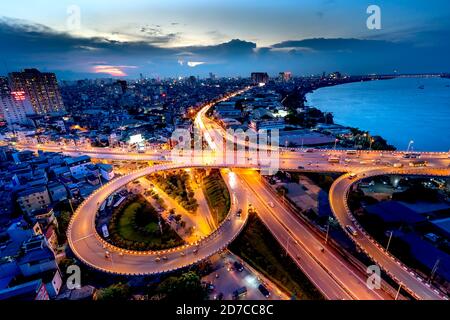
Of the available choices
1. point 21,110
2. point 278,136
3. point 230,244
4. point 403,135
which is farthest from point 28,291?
point 21,110

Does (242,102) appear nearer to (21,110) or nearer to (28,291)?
(21,110)

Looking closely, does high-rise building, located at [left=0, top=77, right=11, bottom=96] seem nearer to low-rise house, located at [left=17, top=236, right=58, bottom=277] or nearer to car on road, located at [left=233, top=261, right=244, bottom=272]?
low-rise house, located at [left=17, top=236, right=58, bottom=277]

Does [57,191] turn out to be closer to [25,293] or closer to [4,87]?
[25,293]

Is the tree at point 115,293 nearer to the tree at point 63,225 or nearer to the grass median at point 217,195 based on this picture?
the tree at point 63,225

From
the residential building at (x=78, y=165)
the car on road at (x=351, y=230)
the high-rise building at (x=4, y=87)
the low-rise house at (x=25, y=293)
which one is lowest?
the car on road at (x=351, y=230)

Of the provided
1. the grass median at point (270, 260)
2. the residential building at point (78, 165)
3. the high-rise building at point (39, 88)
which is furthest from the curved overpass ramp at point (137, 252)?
the high-rise building at point (39, 88)
